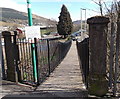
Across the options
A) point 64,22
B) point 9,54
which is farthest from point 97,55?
point 64,22

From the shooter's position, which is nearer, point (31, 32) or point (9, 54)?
point (9, 54)

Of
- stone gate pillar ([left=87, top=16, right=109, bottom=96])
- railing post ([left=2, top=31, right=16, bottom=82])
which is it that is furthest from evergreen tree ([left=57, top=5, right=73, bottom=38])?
stone gate pillar ([left=87, top=16, right=109, bottom=96])

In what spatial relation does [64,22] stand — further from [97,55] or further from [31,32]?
[97,55]

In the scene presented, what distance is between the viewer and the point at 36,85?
16.0 ft

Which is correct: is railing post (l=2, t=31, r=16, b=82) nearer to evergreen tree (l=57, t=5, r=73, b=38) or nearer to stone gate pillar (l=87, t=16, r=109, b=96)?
stone gate pillar (l=87, t=16, r=109, b=96)

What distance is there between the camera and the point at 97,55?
11.7 feet

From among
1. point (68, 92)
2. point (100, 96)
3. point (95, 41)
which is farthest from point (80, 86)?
point (95, 41)

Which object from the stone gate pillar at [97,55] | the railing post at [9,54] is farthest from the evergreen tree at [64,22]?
the stone gate pillar at [97,55]

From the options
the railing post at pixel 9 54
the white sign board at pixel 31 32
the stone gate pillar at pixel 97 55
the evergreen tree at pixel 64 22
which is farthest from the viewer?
Result: the evergreen tree at pixel 64 22

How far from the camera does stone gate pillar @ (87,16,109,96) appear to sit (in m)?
3.45

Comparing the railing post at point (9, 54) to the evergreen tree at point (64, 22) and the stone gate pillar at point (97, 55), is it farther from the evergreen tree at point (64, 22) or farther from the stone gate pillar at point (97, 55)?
the evergreen tree at point (64, 22)

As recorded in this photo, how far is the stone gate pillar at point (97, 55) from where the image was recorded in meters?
3.45

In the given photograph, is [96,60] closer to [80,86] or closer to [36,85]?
[80,86]

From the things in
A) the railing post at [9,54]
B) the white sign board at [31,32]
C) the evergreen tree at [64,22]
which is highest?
the evergreen tree at [64,22]
